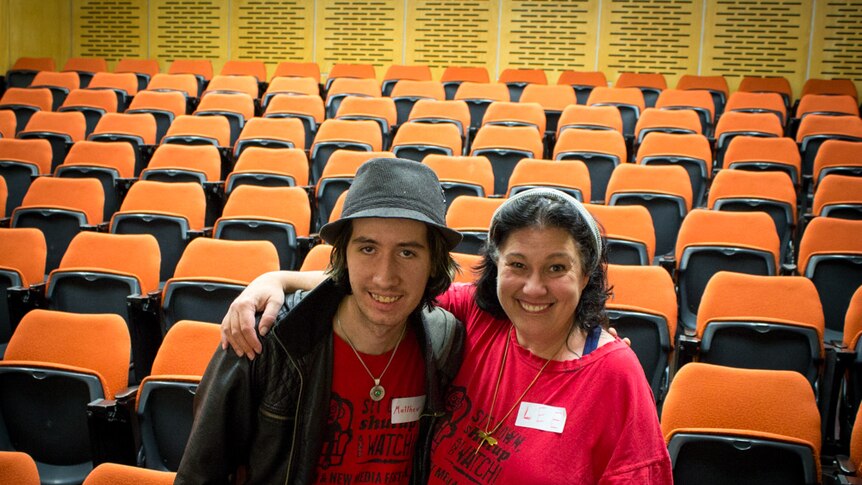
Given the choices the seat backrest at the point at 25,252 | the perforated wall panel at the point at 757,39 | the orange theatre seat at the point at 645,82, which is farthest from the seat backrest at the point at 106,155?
the perforated wall panel at the point at 757,39

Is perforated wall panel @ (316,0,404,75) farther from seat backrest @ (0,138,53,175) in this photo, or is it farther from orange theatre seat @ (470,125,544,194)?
seat backrest @ (0,138,53,175)

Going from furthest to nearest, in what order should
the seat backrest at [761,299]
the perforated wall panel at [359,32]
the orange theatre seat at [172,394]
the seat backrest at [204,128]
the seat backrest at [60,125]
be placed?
the perforated wall panel at [359,32] → the seat backrest at [60,125] → the seat backrest at [204,128] → the seat backrest at [761,299] → the orange theatre seat at [172,394]

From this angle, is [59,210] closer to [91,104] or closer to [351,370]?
[91,104]

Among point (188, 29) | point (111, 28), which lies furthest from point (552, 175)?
point (111, 28)

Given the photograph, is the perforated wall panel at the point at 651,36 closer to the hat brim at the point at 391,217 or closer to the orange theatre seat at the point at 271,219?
the orange theatre seat at the point at 271,219

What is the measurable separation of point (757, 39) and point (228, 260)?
5.65 m

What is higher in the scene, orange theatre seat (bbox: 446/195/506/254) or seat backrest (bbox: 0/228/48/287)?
orange theatre seat (bbox: 446/195/506/254)

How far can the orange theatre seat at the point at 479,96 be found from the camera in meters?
5.44

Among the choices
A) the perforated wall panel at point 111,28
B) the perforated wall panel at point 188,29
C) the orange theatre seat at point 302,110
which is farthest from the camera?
the perforated wall panel at point 111,28

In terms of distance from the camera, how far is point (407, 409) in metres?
1.11

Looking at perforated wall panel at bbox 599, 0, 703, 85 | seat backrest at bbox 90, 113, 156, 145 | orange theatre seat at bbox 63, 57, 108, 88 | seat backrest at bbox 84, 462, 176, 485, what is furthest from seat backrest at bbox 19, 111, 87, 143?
perforated wall panel at bbox 599, 0, 703, 85

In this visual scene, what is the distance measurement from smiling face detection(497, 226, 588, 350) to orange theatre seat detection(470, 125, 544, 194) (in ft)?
9.72

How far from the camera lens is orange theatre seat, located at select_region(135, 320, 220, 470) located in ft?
6.10

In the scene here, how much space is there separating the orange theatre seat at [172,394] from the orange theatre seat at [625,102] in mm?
3840
